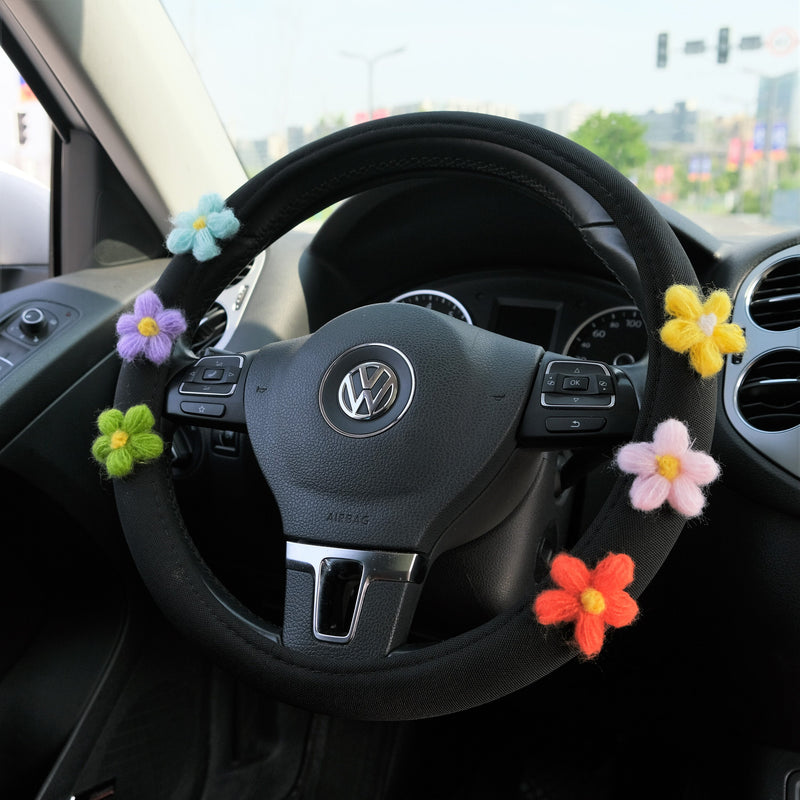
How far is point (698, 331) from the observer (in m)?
0.75

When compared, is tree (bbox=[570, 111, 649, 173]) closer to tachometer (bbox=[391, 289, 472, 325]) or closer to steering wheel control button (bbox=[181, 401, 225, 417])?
tachometer (bbox=[391, 289, 472, 325])

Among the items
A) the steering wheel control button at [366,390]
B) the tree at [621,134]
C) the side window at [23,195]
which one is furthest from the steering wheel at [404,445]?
the side window at [23,195]

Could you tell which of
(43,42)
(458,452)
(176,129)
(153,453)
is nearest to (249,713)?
(153,453)

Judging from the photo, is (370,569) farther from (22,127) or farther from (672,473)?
(22,127)

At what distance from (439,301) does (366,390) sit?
0.60 metres

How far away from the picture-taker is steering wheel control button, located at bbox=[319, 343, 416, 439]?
869mm

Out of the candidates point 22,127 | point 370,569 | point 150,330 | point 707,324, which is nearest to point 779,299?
point 707,324

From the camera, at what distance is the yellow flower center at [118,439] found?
35.8 inches

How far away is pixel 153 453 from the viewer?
0.91 meters


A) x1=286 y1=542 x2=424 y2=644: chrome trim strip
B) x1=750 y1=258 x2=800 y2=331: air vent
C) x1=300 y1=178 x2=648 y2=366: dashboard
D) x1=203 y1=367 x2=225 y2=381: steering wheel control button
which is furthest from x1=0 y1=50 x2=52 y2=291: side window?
x1=750 y1=258 x2=800 y2=331: air vent

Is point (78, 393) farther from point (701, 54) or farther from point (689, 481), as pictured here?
point (701, 54)

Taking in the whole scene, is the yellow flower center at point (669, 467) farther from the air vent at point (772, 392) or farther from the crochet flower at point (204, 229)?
the crochet flower at point (204, 229)

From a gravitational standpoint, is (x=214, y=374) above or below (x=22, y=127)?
below

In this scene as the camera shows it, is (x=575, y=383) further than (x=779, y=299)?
No
